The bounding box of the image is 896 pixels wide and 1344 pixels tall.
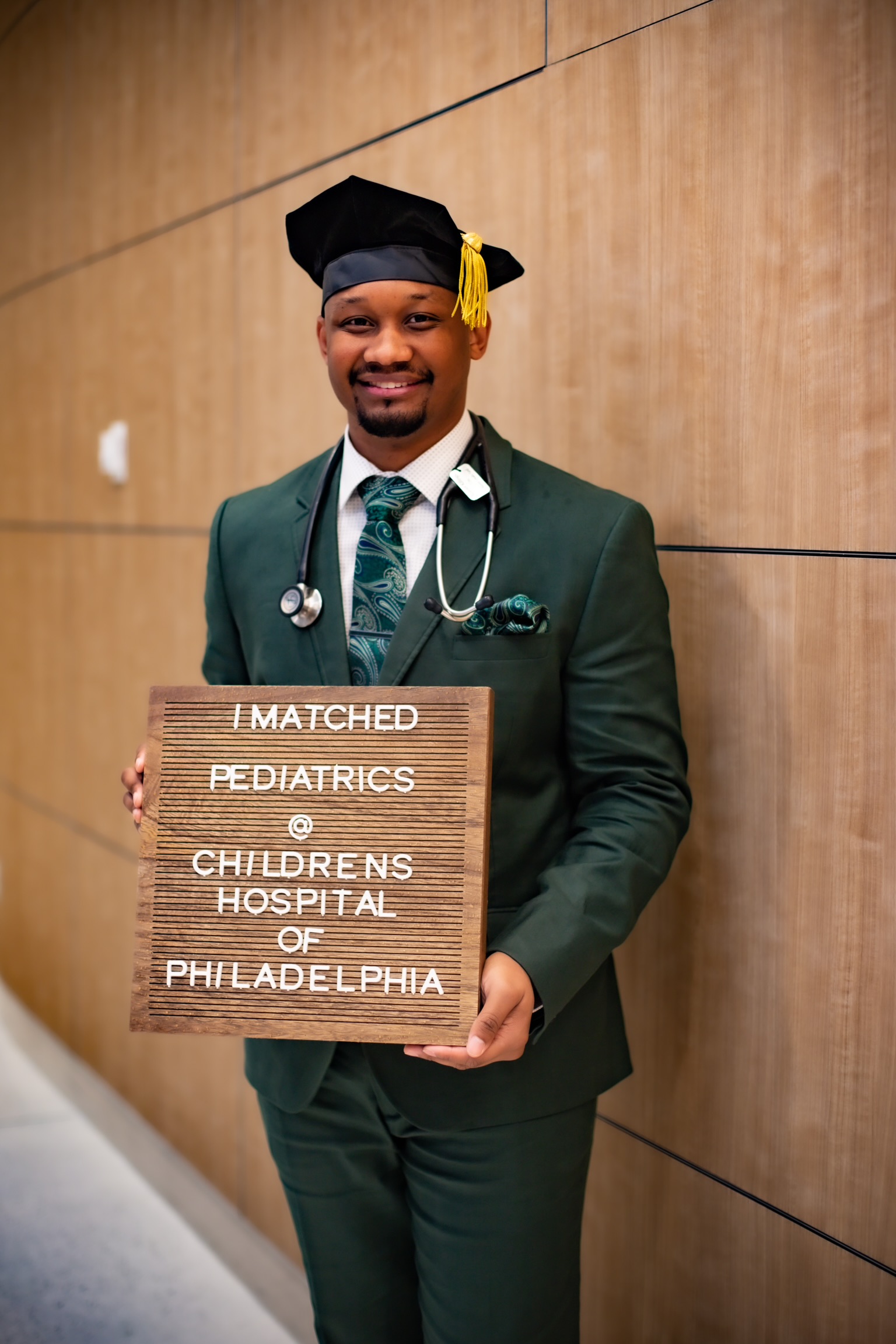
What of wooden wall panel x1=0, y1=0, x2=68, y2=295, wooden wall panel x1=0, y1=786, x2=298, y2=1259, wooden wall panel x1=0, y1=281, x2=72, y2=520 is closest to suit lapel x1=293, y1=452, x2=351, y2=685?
wooden wall panel x1=0, y1=786, x2=298, y2=1259

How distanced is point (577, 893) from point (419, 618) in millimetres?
386

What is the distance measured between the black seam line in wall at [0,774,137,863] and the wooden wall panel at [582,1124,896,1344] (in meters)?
1.69

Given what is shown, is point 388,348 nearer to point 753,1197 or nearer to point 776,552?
point 776,552

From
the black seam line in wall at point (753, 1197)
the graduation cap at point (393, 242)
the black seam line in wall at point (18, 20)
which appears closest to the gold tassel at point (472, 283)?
the graduation cap at point (393, 242)

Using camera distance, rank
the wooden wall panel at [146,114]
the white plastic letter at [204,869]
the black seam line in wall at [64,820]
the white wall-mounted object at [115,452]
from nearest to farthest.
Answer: the white plastic letter at [204,869], the wooden wall panel at [146,114], the white wall-mounted object at [115,452], the black seam line in wall at [64,820]

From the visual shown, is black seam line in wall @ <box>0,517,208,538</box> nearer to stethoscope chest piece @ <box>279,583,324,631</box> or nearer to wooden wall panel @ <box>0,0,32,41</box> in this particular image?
stethoscope chest piece @ <box>279,583,324,631</box>

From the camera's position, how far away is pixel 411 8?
209 centimetres

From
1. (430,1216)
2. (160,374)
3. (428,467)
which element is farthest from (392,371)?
(160,374)

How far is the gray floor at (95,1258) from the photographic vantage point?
249 cm

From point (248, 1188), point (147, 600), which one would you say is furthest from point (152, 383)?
point (248, 1188)

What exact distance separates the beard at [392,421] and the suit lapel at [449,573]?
0.11 meters

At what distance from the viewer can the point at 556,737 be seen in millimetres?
1461

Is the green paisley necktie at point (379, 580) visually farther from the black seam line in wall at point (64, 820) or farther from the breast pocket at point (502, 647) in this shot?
the black seam line in wall at point (64, 820)

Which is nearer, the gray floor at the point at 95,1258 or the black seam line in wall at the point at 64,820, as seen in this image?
the gray floor at the point at 95,1258
